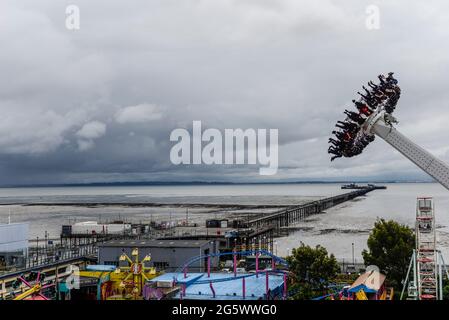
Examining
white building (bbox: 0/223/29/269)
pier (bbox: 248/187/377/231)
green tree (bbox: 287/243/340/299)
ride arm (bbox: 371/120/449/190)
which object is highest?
ride arm (bbox: 371/120/449/190)

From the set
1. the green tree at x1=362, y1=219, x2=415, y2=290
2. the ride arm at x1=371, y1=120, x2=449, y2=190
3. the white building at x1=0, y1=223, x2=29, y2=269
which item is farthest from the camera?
the white building at x1=0, y1=223, x2=29, y2=269

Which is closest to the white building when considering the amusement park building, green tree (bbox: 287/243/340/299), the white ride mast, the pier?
the amusement park building

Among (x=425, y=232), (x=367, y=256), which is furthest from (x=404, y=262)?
(x=425, y=232)

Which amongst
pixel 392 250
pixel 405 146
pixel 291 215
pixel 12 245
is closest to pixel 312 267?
pixel 392 250

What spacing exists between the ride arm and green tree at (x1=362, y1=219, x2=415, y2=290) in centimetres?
1132

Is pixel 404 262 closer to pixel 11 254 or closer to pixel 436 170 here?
pixel 436 170

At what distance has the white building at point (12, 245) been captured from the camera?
24953 millimetres

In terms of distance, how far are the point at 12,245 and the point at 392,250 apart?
19700mm

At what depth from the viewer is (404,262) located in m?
24.4

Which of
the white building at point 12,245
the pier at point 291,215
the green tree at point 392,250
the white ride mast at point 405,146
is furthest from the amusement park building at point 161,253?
the pier at point 291,215

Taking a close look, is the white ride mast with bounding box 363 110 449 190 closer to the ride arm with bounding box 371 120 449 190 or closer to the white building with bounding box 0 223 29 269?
the ride arm with bounding box 371 120 449 190

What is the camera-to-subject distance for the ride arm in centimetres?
1359
